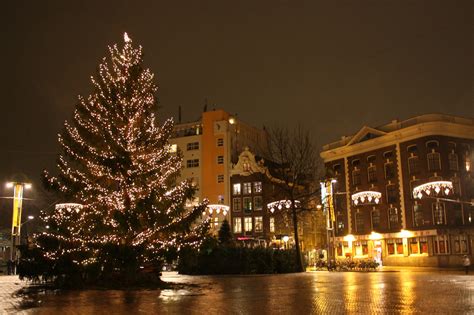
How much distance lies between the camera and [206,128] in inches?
3462

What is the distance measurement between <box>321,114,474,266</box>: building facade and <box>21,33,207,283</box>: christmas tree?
35278 mm

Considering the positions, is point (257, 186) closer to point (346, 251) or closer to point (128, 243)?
point (346, 251)

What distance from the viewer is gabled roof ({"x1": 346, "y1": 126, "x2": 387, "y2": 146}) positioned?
222 feet

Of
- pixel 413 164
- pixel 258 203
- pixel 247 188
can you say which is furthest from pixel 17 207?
pixel 413 164

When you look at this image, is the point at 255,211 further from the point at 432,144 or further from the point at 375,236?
the point at 432,144

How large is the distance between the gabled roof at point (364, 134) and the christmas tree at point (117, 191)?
4566cm

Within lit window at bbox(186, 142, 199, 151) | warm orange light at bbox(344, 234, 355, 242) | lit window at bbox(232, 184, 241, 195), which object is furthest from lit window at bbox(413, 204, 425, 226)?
lit window at bbox(186, 142, 199, 151)

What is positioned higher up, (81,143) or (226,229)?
(81,143)

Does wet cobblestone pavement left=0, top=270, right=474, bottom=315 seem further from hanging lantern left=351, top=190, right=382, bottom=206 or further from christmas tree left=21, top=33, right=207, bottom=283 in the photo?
hanging lantern left=351, top=190, right=382, bottom=206

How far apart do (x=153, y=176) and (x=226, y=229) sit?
2445cm

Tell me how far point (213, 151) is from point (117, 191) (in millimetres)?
60997

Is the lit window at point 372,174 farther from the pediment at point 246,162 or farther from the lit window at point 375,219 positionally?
the pediment at point 246,162

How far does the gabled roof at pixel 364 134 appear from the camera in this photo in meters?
67.7

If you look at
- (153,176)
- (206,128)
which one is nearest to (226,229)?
(153,176)
